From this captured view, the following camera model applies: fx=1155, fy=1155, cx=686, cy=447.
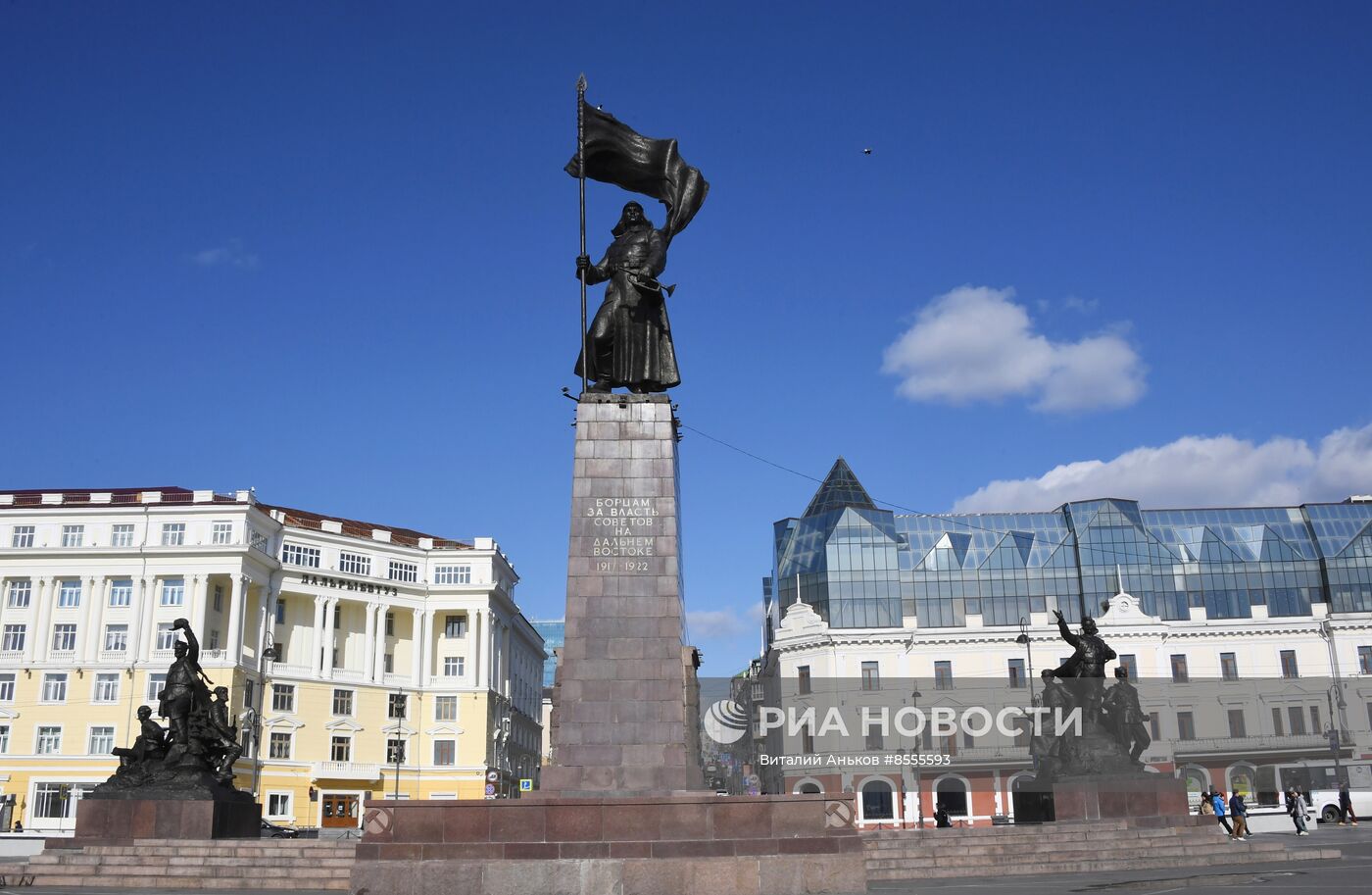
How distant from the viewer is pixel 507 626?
85.1 m

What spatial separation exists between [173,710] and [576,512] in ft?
36.1

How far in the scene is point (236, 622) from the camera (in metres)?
66.0

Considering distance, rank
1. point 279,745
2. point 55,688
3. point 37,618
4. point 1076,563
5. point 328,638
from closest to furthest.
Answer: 1. point 55,688
2. point 37,618
3. point 279,745
4. point 328,638
5. point 1076,563

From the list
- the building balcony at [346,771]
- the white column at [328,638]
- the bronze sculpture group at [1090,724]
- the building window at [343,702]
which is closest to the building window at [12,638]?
the white column at [328,638]

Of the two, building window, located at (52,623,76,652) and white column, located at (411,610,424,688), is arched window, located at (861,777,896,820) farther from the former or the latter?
building window, located at (52,623,76,652)

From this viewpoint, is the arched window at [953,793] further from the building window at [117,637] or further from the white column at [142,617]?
the building window at [117,637]

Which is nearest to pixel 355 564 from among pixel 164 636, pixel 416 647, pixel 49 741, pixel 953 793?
pixel 416 647

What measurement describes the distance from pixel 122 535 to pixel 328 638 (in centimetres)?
1372

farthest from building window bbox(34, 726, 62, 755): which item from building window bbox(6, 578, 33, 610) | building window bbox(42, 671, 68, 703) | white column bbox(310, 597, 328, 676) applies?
white column bbox(310, 597, 328, 676)

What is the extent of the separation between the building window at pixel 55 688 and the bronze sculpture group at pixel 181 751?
47.0 m

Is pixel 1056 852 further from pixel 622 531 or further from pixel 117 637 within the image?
pixel 117 637

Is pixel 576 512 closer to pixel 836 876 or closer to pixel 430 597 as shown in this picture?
pixel 836 876

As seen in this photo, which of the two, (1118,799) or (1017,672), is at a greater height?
(1017,672)

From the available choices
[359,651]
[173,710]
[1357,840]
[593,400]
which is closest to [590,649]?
[593,400]
